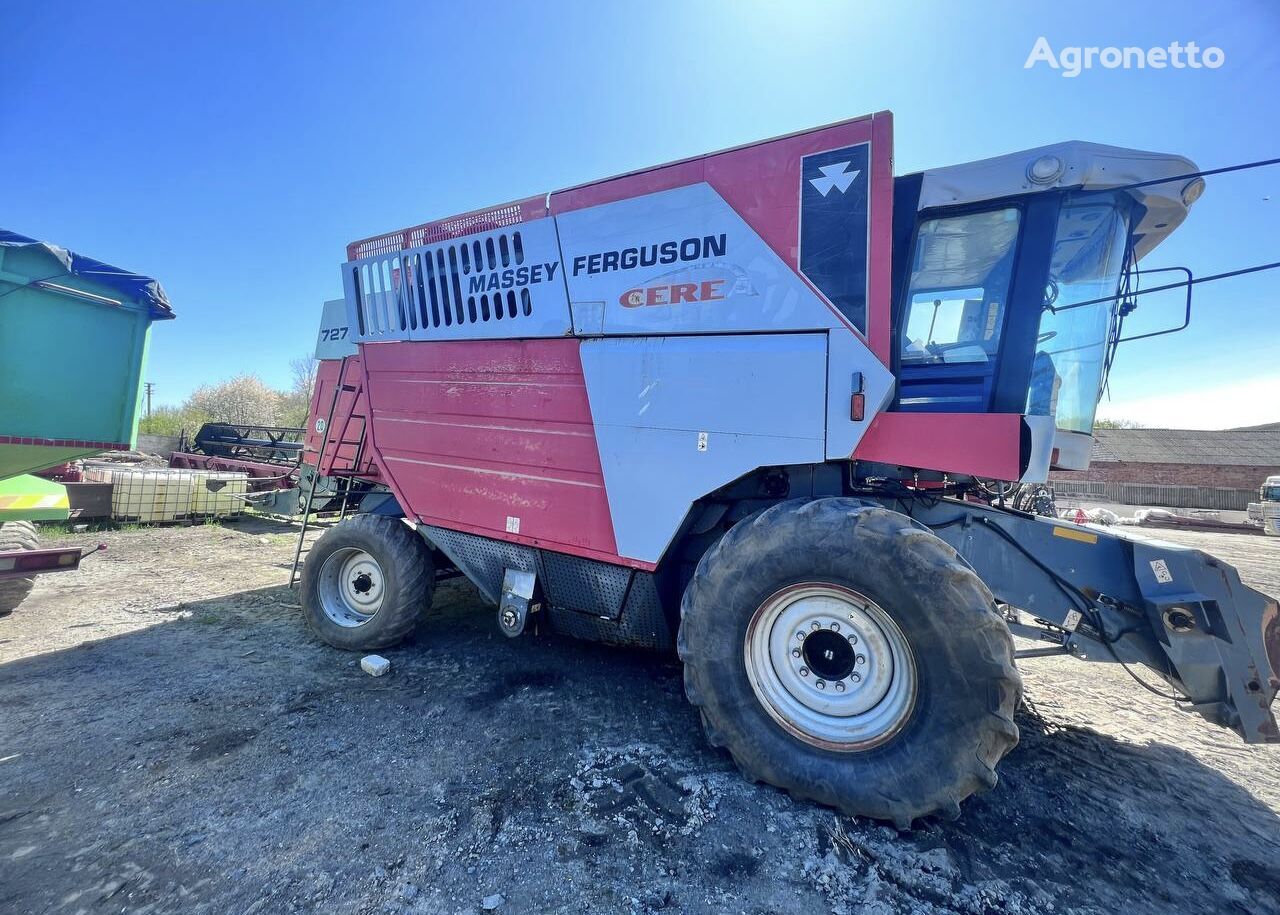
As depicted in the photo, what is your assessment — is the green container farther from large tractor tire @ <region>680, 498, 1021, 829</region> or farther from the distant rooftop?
the distant rooftop

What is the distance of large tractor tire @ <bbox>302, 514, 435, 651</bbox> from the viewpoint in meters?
4.04

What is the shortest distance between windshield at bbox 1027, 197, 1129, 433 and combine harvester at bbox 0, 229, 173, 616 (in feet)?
21.1

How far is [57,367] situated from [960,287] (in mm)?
6382

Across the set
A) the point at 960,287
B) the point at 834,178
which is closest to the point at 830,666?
the point at 960,287

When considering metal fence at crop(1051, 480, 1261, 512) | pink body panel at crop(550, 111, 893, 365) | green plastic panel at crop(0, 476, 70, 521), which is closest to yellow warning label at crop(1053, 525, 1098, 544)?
pink body panel at crop(550, 111, 893, 365)

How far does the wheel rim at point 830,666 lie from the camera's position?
2367mm

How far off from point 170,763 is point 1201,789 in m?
5.43

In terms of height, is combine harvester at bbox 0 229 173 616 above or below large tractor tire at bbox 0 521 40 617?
above

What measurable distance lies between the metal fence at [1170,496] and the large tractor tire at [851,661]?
26.8 meters

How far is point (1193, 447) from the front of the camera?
28.4m

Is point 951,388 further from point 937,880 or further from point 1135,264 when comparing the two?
point 937,880

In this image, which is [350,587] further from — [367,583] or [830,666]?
[830,666]

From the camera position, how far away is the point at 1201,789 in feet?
8.72

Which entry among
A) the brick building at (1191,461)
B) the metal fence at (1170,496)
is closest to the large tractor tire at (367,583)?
the metal fence at (1170,496)
